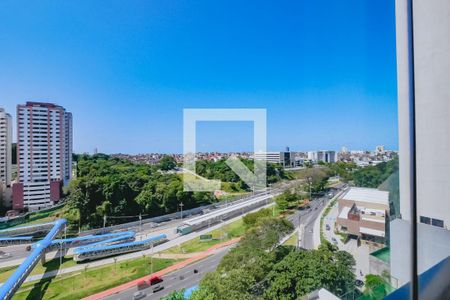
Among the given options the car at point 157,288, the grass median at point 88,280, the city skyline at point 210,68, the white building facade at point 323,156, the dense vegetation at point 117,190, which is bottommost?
the car at point 157,288

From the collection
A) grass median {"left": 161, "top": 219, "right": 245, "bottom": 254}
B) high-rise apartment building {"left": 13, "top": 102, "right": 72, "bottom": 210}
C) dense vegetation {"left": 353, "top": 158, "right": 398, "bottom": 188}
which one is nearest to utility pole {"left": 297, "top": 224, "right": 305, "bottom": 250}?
grass median {"left": 161, "top": 219, "right": 245, "bottom": 254}

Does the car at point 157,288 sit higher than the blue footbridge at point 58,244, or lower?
lower

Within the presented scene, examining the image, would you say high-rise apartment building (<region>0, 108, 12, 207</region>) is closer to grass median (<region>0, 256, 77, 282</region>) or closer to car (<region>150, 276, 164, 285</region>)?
grass median (<region>0, 256, 77, 282</region>)

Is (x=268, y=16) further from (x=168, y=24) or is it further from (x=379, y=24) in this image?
(x=379, y=24)

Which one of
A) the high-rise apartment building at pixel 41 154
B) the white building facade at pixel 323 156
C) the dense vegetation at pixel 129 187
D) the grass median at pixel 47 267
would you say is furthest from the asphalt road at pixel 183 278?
the white building facade at pixel 323 156

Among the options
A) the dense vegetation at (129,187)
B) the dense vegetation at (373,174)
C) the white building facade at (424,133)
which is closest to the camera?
the white building facade at (424,133)

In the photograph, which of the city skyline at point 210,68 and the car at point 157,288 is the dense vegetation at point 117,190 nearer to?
the city skyline at point 210,68
